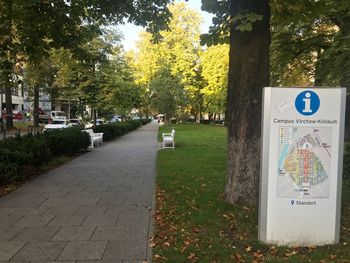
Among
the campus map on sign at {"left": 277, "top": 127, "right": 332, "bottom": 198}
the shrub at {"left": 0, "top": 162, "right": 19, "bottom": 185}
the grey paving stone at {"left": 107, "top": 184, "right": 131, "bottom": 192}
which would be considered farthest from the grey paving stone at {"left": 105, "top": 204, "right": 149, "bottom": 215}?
the shrub at {"left": 0, "top": 162, "right": 19, "bottom": 185}

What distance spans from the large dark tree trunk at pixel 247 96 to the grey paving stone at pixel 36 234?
2.80 metres

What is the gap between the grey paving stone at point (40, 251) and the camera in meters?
5.10

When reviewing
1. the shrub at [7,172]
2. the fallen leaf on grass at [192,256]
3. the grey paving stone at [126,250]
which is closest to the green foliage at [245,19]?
the fallen leaf on grass at [192,256]

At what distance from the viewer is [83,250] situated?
17.6 feet

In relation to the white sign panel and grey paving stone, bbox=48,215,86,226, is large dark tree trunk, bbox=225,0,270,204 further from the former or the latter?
grey paving stone, bbox=48,215,86,226

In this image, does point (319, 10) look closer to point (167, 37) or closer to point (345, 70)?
point (345, 70)

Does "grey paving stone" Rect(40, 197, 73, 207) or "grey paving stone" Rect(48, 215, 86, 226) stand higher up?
"grey paving stone" Rect(48, 215, 86, 226)

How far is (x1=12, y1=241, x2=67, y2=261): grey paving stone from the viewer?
16.7ft

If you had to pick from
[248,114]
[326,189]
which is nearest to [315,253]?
[326,189]

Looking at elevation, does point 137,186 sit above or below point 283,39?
below

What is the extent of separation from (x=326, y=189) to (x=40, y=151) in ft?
29.0

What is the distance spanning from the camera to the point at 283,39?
53.5 feet

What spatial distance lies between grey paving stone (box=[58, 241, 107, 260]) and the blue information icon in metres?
2.86

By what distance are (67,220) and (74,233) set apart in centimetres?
79
